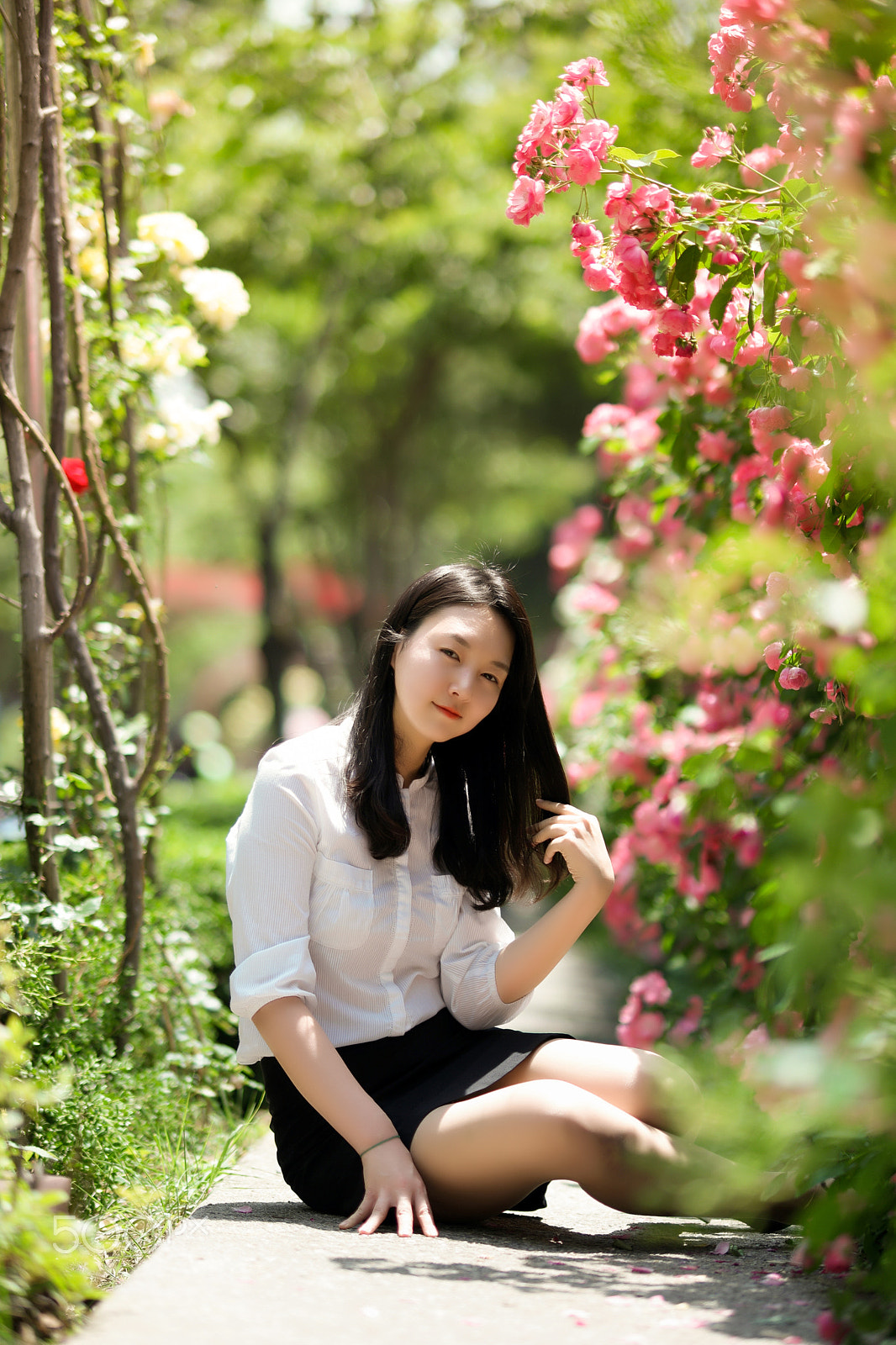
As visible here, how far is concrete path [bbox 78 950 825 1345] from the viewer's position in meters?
1.51

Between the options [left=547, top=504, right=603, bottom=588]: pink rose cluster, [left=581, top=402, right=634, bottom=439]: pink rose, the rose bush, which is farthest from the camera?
[left=547, top=504, right=603, bottom=588]: pink rose cluster

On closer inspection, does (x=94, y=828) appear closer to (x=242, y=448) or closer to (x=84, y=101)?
(x=84, y=101)

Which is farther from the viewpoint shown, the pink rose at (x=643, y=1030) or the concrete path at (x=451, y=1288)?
the pink rose at (x=643, y=1030)

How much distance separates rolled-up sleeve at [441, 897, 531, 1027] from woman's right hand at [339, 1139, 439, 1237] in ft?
1.23

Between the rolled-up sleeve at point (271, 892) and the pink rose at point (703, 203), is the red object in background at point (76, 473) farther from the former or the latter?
the pink rose at point (703, 203)

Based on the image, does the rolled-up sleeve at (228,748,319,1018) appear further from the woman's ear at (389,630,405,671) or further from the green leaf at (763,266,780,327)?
the green leaf at (763,266,780,327)

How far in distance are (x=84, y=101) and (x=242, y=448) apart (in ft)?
35.3

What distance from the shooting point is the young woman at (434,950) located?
2033mm

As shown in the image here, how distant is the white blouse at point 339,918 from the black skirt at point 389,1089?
36mm

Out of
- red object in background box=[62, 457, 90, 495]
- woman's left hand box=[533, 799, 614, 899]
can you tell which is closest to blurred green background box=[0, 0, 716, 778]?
red object in background box=[62, 457, 90, 495]

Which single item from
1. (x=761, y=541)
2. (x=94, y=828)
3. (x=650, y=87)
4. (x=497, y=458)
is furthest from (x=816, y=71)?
(x=497, y=458)

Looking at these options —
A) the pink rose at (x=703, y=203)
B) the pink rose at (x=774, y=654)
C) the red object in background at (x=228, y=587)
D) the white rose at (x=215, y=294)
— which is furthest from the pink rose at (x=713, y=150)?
the red object in background at (x=228, y=587)

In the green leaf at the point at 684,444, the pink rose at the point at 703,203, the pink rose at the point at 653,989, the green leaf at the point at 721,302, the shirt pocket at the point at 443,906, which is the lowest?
the pink rose at the point at 653,989

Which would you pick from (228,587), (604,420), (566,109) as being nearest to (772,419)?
(566,109)
